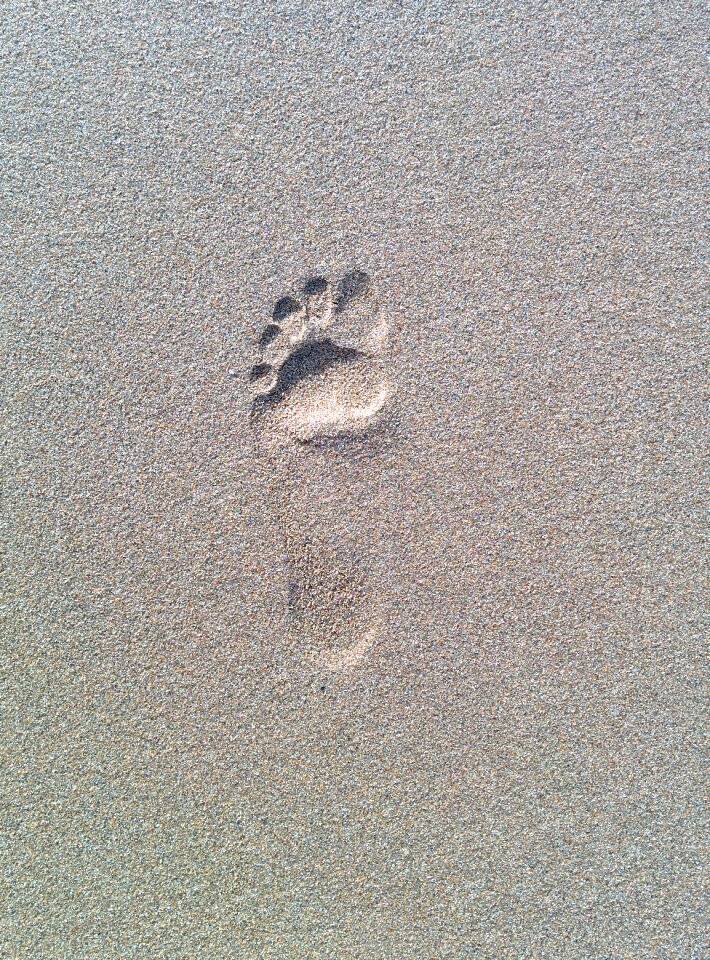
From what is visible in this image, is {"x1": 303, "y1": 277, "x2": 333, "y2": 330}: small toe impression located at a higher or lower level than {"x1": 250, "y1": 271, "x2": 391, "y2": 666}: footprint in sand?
higher

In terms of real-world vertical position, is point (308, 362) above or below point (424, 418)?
above

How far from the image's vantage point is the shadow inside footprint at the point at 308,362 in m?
1.25

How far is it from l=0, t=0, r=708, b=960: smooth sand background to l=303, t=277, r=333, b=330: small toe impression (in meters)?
0.04

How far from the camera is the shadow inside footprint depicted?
1.25 m

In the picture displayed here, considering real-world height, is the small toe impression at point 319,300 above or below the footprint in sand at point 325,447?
above

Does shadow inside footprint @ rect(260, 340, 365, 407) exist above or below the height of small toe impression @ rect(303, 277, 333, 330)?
below

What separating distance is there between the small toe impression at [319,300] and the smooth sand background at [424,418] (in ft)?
0.14

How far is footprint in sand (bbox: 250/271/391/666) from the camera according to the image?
4.11 ft

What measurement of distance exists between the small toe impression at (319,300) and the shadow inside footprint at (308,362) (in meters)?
0.04

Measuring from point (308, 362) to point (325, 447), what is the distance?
0.60 ft

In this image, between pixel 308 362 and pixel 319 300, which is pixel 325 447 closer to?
pixel 308 362

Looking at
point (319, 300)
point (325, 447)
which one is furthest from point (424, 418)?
point (319, 300)

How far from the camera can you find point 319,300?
1.25m

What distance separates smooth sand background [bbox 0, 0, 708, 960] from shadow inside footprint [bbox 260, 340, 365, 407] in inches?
3.2
